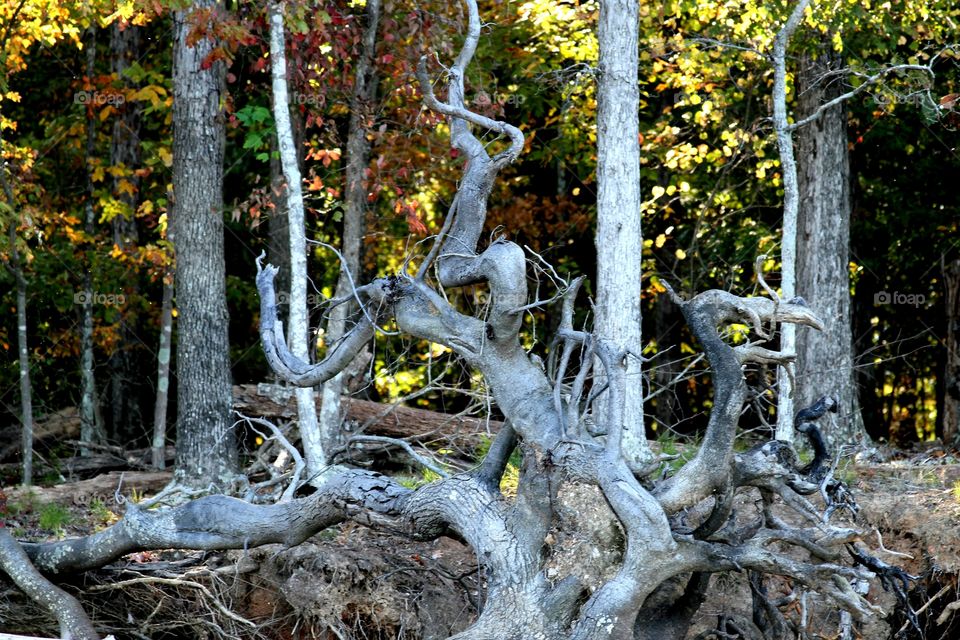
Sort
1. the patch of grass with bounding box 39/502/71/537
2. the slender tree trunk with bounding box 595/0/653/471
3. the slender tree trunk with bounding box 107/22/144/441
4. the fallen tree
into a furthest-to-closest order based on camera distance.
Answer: the slender tree trunk with bounding box 107/22/144/441 → the patch of grass with bounding box 39/502/71/537 → the slender tree trunk with bounding box 595/0/653/471 → the fallen tree

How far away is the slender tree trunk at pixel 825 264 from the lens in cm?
1219

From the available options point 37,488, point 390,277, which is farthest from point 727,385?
point 37,488

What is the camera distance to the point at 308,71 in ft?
37.4

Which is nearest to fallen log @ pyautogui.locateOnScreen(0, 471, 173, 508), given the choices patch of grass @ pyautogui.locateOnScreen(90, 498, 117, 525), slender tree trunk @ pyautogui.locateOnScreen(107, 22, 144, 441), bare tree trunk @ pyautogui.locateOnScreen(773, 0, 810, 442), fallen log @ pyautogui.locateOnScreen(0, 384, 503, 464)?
patch of grass @ pyautogui.locateOnScreen(90, 498, 117, 525)

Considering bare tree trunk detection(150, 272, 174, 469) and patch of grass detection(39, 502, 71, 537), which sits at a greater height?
bare tree trunk detection(150, 272, 174, 469)

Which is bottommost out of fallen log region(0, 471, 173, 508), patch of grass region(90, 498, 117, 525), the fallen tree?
patch of grass region(90, 498, 117, 525)

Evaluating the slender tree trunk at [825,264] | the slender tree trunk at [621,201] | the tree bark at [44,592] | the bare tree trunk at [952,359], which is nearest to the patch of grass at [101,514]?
the tree bark at [44,592]

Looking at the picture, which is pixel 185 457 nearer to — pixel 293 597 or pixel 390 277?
pixel 293 597

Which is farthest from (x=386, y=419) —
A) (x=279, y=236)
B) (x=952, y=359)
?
(x=952, y=359)

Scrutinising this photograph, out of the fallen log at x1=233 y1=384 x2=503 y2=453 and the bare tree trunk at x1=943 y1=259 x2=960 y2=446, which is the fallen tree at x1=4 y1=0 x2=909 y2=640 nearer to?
the fallen log at x1=233 y1=384 x2=503 y2=453

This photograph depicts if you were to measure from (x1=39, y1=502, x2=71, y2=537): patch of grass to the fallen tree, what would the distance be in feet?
5.48

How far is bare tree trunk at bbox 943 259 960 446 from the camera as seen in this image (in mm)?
13328

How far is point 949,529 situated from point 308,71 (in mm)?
6812

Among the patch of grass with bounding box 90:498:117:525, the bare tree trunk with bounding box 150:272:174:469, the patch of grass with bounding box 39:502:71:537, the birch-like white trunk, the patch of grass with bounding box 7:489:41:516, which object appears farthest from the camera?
the bare tree trunk with bounding box 150:272:174:469
